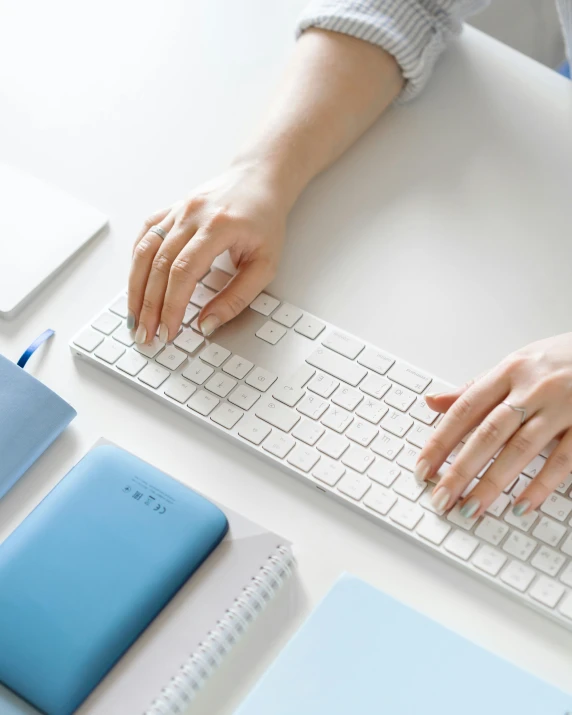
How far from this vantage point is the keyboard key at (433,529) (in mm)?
646

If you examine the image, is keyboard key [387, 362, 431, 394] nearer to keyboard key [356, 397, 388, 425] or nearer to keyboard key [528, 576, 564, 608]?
keyboard key [356, 397, 388, 425]

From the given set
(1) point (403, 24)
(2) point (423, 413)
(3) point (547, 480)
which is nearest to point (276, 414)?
(2) point (423, 413)

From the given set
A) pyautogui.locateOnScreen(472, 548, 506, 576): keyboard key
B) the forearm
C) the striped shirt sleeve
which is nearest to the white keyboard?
pyautogui.locateOnScreen(472, 548, 506, 576): keyboard key

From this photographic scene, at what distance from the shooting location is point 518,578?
2.05 feet

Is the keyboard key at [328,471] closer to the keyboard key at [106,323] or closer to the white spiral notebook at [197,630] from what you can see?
the white spiral notebook at [197,630]

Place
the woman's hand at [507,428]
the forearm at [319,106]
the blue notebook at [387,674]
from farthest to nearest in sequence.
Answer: the forearm at [319,106] < the woman's hand at [507,428] < the blue notebook at [387,674]

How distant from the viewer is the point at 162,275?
Answer: 80 centimetres

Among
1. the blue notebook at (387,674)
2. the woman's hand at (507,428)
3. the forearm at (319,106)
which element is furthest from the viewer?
the forearm at (319,106)

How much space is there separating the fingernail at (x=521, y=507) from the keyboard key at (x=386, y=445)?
103mm

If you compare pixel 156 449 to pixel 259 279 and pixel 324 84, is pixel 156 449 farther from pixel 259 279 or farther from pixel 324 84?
pixel 324 84

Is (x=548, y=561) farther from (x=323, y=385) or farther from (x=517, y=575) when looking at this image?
(x=323, y=385)

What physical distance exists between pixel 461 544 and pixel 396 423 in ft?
0.39

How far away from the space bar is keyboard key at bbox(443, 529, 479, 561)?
161 mm

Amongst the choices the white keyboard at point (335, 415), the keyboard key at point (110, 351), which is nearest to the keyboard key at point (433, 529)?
the white keyboard at point (335, 415)
